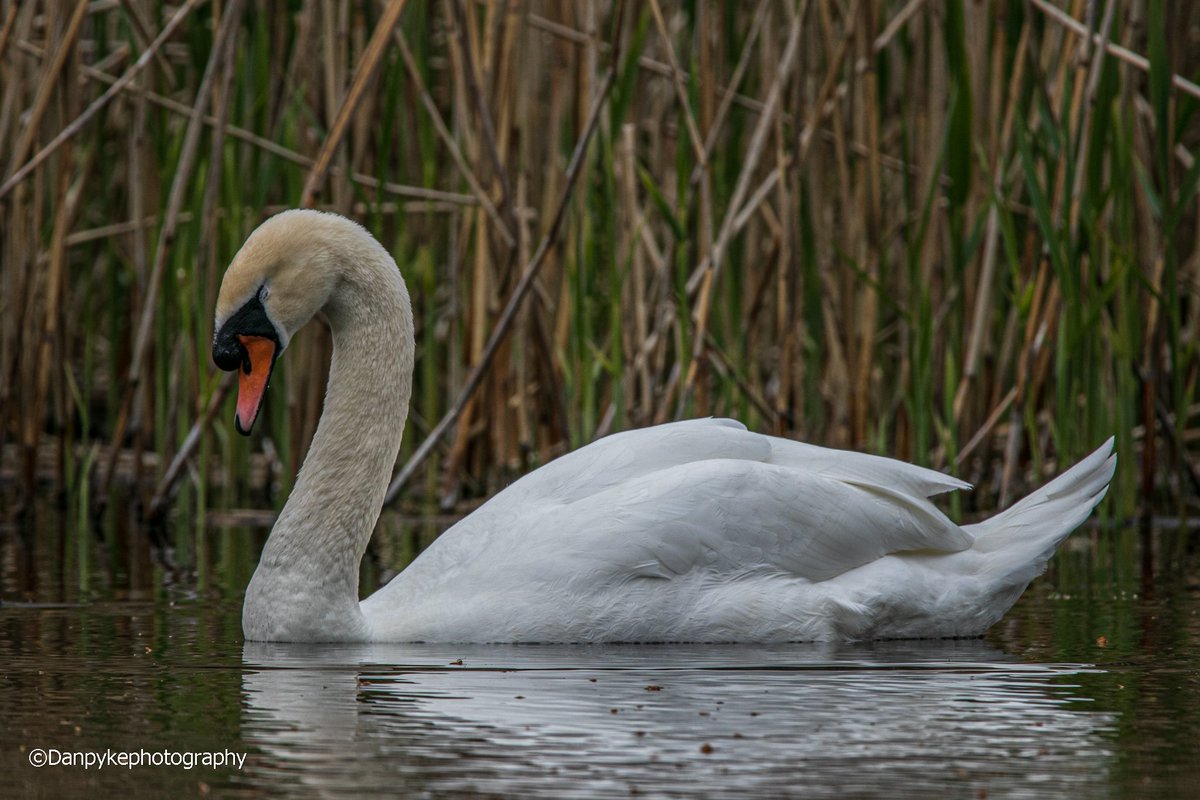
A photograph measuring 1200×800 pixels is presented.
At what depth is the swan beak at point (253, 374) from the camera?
4852mm

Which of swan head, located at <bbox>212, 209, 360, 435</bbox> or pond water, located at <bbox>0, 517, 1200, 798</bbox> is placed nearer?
pond water, located at <bbox>0, 517, 1200, 798</bbox>

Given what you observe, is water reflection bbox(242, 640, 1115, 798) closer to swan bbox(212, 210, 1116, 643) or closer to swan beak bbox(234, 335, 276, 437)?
swan bbox(212, 210, 1116, 643)

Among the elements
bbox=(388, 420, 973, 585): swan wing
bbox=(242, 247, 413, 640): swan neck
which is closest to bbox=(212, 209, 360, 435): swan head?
bbox=(242, 247, 413, 640): swan neck

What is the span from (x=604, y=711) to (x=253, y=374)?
5.66 ft

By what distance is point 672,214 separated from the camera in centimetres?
679

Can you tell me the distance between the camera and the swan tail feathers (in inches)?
200

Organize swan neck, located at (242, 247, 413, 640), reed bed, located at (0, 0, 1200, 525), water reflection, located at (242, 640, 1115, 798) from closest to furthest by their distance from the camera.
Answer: water reflection, located at (242, 640, 1115, 798) → swan neck, located at (242, 247, 413, 640) → reed bed, located at (0, 0, 1200, 525)

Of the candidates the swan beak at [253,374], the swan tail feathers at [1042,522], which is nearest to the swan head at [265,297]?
the swan beak at [253,374]

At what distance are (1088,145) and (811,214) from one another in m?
1.26

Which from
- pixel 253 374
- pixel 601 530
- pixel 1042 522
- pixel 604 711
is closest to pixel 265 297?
pixel 253 374

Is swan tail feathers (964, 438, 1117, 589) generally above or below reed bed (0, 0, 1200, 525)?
below

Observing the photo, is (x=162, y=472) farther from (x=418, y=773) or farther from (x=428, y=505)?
(x=418, y=773)

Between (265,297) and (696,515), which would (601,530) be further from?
(265,297)

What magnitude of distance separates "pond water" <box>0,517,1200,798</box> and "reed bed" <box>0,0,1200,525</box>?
1.80m
